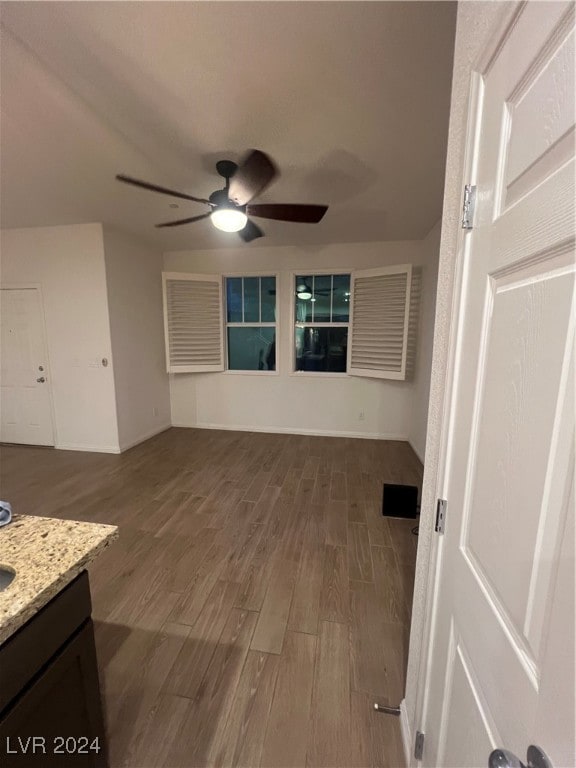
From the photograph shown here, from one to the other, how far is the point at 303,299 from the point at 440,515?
410cm

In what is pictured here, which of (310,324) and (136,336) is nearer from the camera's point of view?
(136,336)

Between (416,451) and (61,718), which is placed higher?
(61,718)

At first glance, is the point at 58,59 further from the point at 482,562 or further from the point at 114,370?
the point at 114,370

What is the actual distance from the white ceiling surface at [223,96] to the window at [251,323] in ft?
6.12

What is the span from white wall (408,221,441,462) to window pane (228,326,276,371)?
202 cm

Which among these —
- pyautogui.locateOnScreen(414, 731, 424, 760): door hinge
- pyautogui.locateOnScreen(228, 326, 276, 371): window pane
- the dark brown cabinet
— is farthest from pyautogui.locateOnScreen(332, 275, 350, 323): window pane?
the dark brown cabinet

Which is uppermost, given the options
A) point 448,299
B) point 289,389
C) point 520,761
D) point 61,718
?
point 448,299

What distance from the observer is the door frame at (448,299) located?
2.52ft

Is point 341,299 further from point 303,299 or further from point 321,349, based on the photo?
point 321,349

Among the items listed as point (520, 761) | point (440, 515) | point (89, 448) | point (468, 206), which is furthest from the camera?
point (89, 448)

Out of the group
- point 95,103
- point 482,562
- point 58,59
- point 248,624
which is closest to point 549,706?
Result: point 482,562

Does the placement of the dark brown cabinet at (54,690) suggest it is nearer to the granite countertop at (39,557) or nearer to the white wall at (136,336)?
the granite countertop at (39,557)

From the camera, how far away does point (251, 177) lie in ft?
6.87

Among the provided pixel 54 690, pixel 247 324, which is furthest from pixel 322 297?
pixel 54 690
